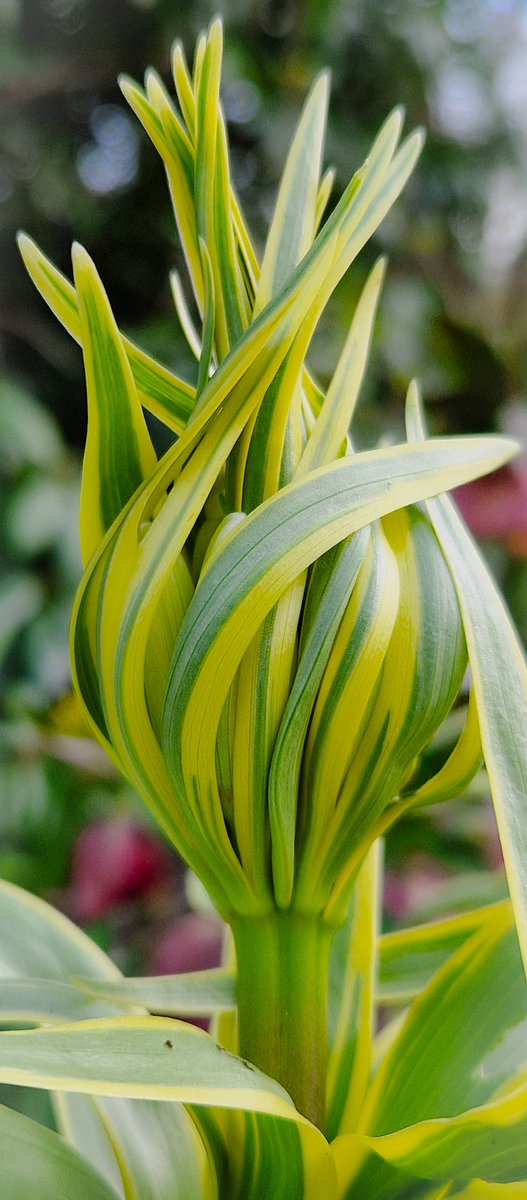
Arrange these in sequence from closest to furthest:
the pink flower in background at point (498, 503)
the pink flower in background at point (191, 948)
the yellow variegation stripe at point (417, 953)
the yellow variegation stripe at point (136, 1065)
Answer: the yellow variegation stripe at point (136, 1065)
the yellow variegation stripe at point (417, 953)
the pink flower in background at point (191, 948)
the pink flower in background at point (498, 503)

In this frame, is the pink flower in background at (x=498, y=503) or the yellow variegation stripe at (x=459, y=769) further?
the pink flower in background at (x=498, y=503)

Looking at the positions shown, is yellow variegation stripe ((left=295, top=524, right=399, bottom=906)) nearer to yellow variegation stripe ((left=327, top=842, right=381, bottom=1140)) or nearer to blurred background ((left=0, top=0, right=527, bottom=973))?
yellow variegation stripe ((left=327, top=842, right=381, bottom=1140))

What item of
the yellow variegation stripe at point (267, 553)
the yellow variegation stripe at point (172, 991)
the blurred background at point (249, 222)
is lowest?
the yellow variegation stripe at point (172, 991)

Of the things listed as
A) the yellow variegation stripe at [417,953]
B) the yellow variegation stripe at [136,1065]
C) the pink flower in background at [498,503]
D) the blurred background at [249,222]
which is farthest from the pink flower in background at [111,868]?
the yellow variegation stripe at [136,1065]

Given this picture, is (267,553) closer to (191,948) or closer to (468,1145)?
(468,1145)

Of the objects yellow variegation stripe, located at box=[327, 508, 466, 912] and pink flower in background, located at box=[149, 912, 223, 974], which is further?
pink flower in background, located at box=[149, 912, 223, 974]

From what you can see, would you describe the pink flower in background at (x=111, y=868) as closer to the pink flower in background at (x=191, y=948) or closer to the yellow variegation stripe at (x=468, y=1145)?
the pink flower in background at (x=191, y=948)

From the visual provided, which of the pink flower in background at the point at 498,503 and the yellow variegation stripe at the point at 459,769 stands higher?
the pink flower in background at the point at 498,503

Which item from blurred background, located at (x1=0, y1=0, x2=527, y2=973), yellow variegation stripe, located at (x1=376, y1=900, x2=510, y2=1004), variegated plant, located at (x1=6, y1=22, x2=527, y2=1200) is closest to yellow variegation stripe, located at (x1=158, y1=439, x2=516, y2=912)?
variegated plant, located at (x1=6, y1=22, x2=527, y2=1200)
